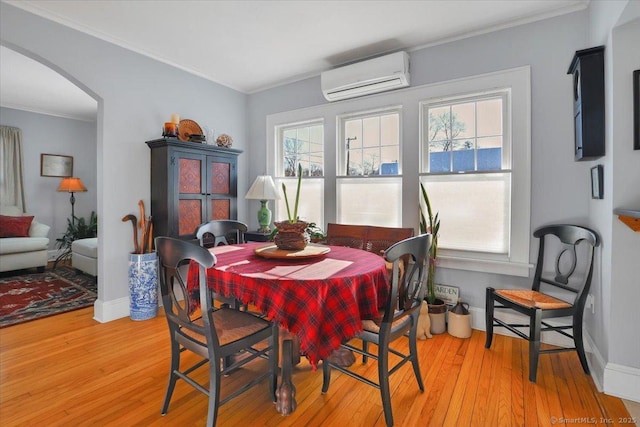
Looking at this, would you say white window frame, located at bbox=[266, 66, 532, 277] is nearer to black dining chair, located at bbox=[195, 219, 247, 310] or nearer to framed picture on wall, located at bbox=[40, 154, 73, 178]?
black dining chair, located at bbox=[195, 219, 247, 310]

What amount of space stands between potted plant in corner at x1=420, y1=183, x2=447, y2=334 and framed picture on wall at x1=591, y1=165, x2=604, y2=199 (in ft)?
3.53

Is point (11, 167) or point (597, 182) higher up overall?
point (11, 167)

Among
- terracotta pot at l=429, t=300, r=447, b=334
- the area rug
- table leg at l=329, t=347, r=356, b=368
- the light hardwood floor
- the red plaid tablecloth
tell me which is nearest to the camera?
the red plaid tablecloth

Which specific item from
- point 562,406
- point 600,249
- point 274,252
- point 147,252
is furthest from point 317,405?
point 147,252

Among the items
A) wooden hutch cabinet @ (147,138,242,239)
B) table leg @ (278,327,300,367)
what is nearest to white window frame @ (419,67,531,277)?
table leg @ (278,327,300,367)

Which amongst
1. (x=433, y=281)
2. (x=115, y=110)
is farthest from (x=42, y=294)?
(x=433, y=281)

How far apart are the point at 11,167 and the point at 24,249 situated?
170cm

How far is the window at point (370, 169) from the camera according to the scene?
3.35 metres

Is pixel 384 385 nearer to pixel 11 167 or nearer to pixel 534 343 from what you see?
pixel 534 343

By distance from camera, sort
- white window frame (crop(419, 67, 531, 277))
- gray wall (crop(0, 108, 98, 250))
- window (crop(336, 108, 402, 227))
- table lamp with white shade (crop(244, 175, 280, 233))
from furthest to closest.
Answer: gray wall (crop(0, 108, 98, 250)) → table lamp with white shade (crop(244, 175, 280, 233)) → window (crop(336, 108, 402, 227)) → white window frame (crop(419, 67, 531, 277))

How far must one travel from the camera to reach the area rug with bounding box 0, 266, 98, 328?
10.6 ft

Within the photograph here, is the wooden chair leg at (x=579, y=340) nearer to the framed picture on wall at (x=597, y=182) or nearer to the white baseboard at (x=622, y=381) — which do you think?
the white baseboard at (x=622, y=381)

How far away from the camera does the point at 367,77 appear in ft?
10.5

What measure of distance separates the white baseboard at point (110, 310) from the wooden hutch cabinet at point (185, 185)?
76 centimetres
